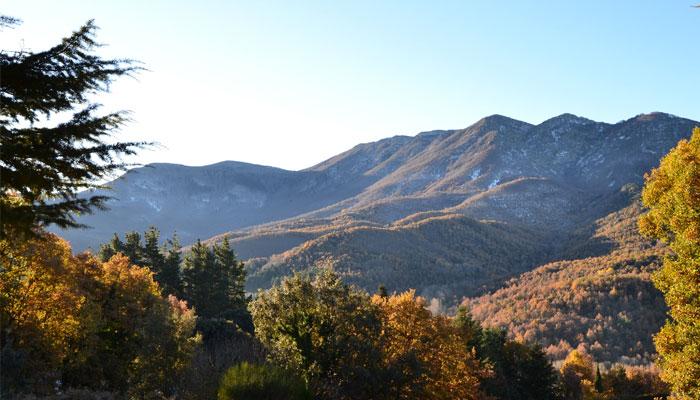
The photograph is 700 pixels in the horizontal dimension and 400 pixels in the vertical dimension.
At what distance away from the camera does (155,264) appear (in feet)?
187

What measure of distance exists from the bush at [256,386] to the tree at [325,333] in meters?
5.37

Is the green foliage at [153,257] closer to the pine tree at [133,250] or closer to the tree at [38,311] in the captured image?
the pine tree at [133,250]

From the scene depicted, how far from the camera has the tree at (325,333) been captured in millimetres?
23656

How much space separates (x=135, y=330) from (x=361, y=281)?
145 m

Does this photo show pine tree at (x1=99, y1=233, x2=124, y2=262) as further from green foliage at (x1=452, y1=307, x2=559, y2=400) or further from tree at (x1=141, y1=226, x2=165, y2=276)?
green foliage at (x1=452, y1=307, x2=559, y2=400)

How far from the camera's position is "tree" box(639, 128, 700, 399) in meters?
15.2

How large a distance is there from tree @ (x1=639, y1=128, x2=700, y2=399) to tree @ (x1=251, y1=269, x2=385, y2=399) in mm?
12334

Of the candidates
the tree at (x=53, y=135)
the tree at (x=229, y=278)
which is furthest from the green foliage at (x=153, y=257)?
the tree at (x=53, y=135)

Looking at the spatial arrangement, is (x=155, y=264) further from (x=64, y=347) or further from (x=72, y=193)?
(x=72, y=193)

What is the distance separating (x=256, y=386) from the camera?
14.9 meters

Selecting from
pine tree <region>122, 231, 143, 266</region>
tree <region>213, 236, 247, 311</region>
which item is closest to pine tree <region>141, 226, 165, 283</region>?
pine tree <region>122, 231, 143, 266</region>

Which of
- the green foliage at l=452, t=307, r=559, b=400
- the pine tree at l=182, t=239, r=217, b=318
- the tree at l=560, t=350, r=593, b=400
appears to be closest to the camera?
the green foliage at l=452, t=307, r=559, b=400

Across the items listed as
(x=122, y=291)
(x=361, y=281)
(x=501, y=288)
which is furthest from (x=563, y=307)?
(x=122, y=291)

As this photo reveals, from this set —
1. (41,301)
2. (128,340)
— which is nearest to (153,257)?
(128,340)
